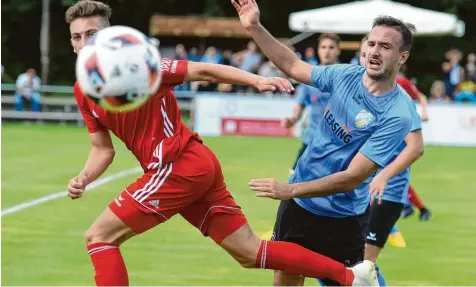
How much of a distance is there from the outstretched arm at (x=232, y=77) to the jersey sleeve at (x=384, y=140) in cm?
62

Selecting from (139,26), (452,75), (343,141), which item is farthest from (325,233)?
(139,26)

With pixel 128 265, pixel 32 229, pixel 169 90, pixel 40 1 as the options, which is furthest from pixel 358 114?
pixel 40 1

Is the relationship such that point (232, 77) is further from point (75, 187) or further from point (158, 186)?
point (75, 187)

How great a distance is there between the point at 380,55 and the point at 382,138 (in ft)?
1.66

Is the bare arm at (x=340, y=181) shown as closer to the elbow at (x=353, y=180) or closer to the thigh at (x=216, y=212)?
the elbow at (x=353, y=180)

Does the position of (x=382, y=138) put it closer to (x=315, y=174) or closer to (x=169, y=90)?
(x=315, y=174)

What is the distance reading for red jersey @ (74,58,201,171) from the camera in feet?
22.1

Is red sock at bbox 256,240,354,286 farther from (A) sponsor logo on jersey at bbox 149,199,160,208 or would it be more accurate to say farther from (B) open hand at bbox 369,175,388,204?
(B) open hand at bbox 369,175,388,204

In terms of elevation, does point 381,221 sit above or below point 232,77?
below

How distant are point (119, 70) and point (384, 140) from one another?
1.74m

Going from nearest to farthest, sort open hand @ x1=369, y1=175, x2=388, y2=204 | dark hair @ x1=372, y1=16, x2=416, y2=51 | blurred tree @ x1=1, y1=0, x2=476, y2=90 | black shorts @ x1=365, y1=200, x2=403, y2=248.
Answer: dark hair @ x1=372, y1=16, x2=416, y2=51, open hand @ x1=369, y1=175, x2=388, y2=204, black shorts @ x1=365, y1=200, x2=403, y2=248, blurred tree @ x1=1, y1=0, x2=476, y2=90

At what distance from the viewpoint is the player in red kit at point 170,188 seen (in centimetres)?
670

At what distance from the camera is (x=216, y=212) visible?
6957mm

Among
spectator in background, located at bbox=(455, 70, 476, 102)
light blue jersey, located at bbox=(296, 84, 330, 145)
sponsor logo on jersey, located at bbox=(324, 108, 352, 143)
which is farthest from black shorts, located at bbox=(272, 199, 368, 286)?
spectator in background, located at bbox=(455, 70, 476, 102)
